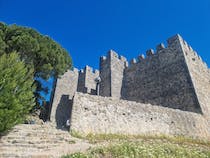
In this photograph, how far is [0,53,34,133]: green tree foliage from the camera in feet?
27.5

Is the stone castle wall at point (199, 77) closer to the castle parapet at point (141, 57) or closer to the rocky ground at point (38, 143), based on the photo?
the castle parapet at point (141, 57)

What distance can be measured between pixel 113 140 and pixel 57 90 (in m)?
15.1

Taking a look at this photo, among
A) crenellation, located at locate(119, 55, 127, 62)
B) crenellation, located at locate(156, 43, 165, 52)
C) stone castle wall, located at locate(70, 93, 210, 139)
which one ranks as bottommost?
stone castle wall, located at locate(70, 93, 210, 139)

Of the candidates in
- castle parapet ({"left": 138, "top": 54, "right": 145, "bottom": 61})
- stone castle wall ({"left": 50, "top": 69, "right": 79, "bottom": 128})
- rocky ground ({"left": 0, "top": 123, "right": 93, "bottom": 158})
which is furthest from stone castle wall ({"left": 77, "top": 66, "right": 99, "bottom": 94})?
rocky ground ({"left": 0, "top": 123, "right": 93, "bottom": 158})

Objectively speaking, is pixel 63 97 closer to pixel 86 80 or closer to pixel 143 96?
pixel 86 80

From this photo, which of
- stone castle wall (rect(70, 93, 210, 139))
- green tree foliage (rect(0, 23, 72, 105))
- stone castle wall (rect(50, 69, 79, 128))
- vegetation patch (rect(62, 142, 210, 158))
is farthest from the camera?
stone castle wall (rect(50, 69, 79, 128))

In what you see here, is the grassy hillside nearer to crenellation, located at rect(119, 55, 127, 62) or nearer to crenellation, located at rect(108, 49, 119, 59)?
crenellation, located at rect(108, 49, 119, 59)

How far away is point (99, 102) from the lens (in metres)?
12.1

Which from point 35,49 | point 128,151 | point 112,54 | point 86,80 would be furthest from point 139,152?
point 86,80

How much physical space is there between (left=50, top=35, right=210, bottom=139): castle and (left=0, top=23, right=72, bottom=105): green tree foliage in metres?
3.50

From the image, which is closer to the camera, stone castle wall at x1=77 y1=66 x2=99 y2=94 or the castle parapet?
the castle parapet

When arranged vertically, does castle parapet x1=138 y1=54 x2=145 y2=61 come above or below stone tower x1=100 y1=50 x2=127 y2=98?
above

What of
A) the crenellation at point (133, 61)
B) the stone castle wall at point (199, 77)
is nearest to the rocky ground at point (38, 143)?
the stone castle wall at point (199, 77)

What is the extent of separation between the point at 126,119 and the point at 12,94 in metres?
6.62
